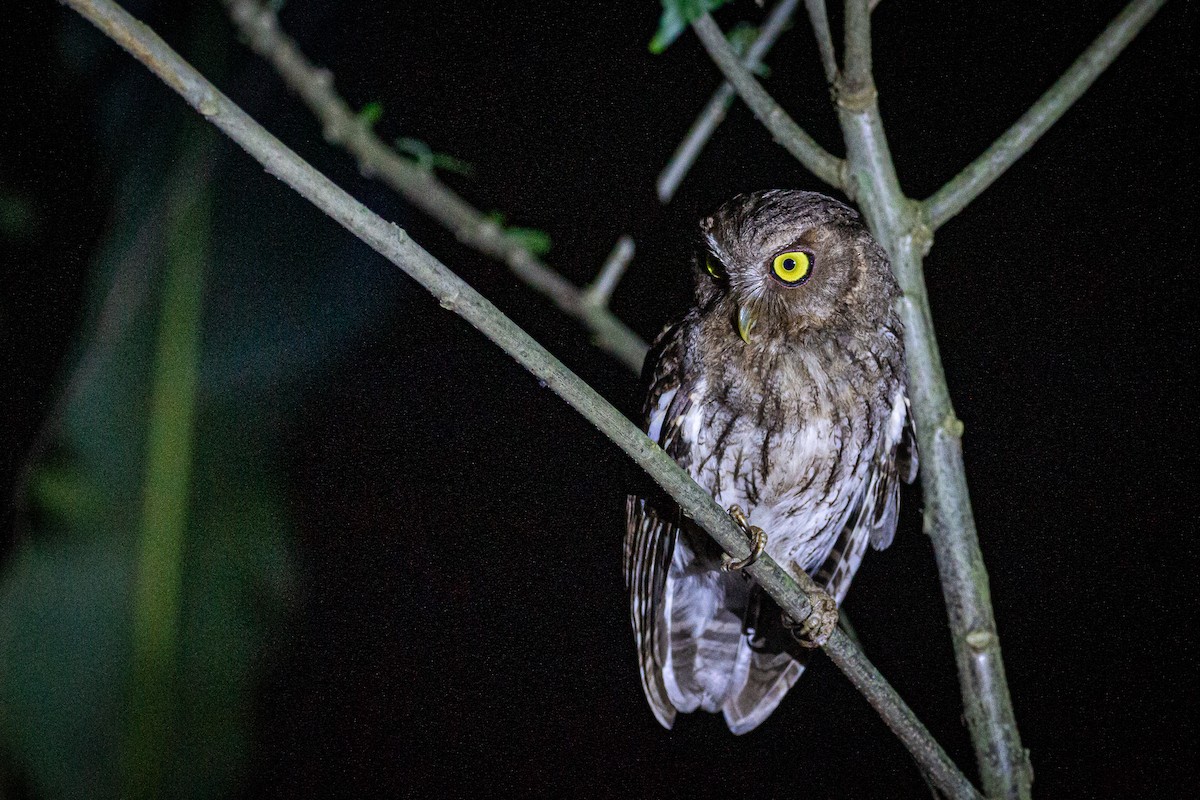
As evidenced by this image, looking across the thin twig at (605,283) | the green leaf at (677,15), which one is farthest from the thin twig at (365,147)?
the green leaf at (677,15)

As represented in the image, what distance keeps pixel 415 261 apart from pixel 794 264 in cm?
85

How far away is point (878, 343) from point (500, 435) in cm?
95

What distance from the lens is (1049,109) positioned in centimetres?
142

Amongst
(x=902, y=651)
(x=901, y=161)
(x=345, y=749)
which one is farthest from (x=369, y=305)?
(x=902, y=651)

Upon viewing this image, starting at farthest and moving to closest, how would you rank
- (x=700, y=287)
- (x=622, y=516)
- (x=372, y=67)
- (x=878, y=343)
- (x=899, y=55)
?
(x=622, y=516), (x=899, y=55), (x=372, y=67), (x=700, y=287), (x=878, y=343)

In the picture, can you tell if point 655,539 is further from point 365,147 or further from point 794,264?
point 365,147

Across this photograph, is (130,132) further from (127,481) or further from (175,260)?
(127,481)

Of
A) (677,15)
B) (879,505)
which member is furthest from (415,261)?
(879,505)

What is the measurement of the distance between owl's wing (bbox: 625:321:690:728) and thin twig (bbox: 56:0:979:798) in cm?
45

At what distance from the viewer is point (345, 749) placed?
1875 millimetres

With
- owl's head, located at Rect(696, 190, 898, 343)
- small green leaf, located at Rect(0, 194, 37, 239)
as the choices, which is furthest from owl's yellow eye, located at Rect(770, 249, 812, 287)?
small green leaf, located at Rect(0, 194, 37, 239)

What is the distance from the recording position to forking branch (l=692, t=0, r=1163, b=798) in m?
1.31

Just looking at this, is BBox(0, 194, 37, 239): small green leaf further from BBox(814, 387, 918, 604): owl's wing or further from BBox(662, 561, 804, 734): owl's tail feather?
BBox(814, 387, 918, 604): owl's wing

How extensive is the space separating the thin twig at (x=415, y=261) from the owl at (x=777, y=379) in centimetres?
43
